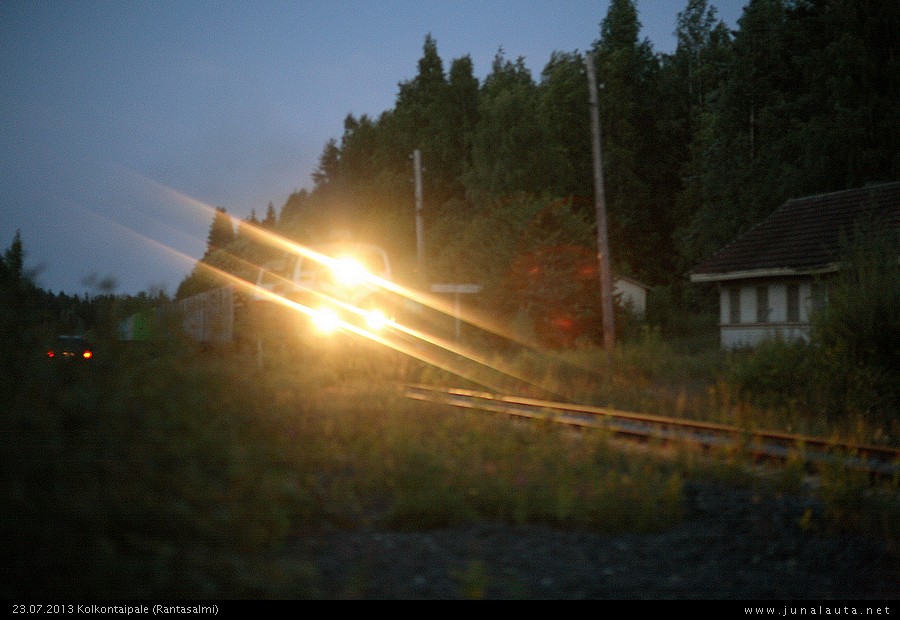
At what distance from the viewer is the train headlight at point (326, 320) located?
20.6 metres

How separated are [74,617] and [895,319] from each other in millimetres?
13998

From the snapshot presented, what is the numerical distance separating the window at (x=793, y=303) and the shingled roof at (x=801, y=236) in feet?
2.92

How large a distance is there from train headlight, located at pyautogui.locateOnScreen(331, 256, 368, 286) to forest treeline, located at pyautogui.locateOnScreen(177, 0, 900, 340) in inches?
331

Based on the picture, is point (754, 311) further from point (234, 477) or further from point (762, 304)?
point (234, 477)

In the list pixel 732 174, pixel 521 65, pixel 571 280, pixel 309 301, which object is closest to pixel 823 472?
pixel 309 301

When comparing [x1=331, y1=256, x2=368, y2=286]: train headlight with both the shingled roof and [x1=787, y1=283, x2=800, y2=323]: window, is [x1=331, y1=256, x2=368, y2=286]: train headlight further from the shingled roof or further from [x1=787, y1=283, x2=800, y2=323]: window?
[x1=787, y1=283, x2=800, y2=323]: window

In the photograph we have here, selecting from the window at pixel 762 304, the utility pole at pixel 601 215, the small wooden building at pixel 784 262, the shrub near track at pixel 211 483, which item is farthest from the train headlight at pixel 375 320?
the shrub near track at pixel 211 483

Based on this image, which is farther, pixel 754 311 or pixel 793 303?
pixel 754 311

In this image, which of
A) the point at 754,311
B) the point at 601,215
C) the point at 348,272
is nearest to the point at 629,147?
the point at 754,311

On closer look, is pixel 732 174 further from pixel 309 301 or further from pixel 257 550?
pixel 257 550

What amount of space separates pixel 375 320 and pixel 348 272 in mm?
1463

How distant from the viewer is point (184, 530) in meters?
4.56

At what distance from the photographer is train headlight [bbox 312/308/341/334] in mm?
20578

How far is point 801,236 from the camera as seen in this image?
2848 cm
